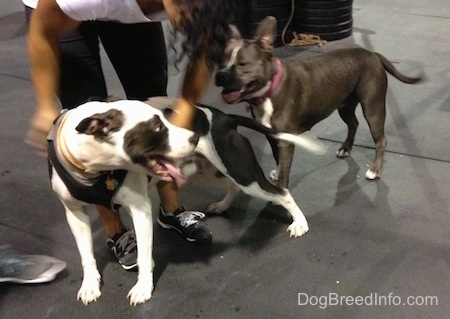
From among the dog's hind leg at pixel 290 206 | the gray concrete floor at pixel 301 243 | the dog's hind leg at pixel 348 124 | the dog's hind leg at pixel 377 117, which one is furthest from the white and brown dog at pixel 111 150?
the dog's hind leg at pixel 348 124

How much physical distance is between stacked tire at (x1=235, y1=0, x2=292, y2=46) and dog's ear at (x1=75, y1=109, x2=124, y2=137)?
101 inches

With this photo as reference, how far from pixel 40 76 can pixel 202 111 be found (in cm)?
57

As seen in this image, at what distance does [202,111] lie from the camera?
198 centimetres

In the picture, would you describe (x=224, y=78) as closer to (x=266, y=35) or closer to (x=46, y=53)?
(x=266, y=35)

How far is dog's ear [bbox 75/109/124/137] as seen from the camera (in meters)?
1.57

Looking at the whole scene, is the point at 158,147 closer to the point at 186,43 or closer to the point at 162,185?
the point at 186,43

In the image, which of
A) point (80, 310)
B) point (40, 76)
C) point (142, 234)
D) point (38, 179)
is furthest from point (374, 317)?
point (38, 179)

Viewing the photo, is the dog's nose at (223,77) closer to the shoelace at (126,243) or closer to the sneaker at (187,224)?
the sneaker at (187,224)

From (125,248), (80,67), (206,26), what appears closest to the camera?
(206,26)

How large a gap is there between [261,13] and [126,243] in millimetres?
2602

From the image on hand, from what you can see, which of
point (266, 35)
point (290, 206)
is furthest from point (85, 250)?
point (266, 35)

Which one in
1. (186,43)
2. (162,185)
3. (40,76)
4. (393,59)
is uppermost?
(186,43)

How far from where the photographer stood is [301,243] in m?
2.23

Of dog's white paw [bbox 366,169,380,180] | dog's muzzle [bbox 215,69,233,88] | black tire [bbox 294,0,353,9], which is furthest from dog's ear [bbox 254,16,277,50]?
black tire [bbox 294,0,353,9]
